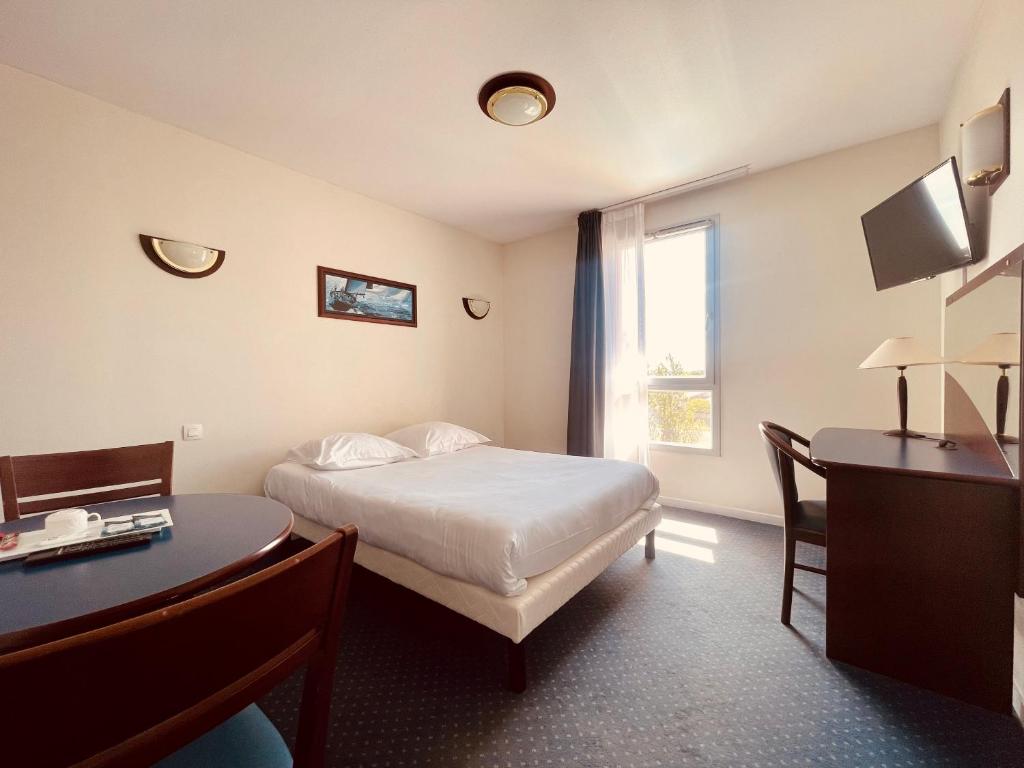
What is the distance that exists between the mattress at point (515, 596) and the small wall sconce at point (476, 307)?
2695mm

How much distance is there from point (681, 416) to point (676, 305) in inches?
39.8

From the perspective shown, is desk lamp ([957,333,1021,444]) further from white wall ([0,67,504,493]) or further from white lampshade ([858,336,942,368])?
white wall ([0,67,504,493])

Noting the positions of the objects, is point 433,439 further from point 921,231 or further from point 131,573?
point 921,231

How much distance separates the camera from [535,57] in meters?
2.05

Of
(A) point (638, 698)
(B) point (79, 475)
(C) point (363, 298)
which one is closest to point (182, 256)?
(C) point (363, 298)

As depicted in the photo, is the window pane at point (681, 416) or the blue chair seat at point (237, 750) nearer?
the blue chair seat at point (237, 750)

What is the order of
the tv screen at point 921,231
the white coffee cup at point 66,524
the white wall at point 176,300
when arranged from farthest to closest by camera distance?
1. the white wall at point 176,300
2. the tv screen at point 921,231
3. the white coffee cup at point 66,524

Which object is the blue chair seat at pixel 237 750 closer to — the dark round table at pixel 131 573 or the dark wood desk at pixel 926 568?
the dark round table at pixel 131 573

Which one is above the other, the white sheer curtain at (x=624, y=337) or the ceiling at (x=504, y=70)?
the ceiling at (x=504, y=70)

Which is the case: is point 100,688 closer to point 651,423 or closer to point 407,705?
point 407,705

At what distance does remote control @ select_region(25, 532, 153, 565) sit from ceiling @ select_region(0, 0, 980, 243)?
211cm

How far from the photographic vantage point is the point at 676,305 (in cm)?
376

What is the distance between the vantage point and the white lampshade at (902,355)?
2.13 meters

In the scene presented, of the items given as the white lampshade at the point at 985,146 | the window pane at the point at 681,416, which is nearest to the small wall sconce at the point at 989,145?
the white lampshade at the point at 985,146
